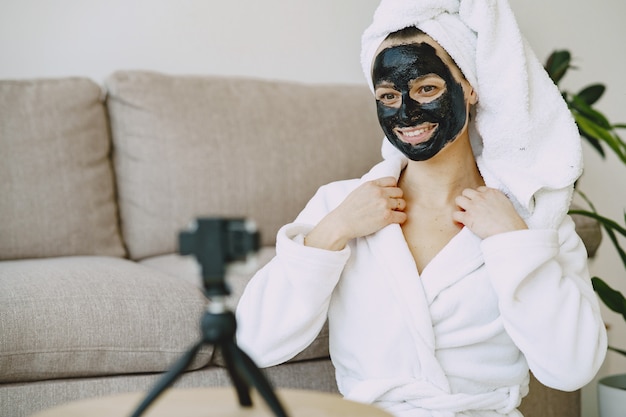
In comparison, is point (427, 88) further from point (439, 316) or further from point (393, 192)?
point (439, 316)

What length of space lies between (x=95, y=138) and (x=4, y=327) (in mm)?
795

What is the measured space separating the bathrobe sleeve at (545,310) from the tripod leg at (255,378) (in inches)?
24.5

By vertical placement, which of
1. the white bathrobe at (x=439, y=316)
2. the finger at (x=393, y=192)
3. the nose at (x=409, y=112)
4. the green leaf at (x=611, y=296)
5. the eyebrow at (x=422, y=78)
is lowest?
the green leaf at (x=611, y=296)

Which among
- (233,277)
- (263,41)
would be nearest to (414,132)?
(233,277)

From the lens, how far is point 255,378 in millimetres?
656

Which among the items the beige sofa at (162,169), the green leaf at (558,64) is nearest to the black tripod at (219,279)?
the beige sofa at (162,169)

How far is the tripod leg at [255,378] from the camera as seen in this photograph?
2.13ft

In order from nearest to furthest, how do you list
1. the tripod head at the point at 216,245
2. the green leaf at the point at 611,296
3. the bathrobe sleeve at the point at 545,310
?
the tripod head at the point at 216,245
the bathrobe sleeve at the point at 545,310
the green leaf at the point at 611,296

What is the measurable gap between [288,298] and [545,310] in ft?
1.29

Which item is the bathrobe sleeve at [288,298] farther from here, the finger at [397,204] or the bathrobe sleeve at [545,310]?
the bathrobe sleeve at [545,310]

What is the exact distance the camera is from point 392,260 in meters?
1.29

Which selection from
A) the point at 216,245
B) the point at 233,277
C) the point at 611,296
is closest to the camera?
the point at 216,245

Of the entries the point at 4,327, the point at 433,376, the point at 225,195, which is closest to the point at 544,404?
the point at 433,376

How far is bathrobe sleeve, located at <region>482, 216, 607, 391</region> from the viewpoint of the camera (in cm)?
119
